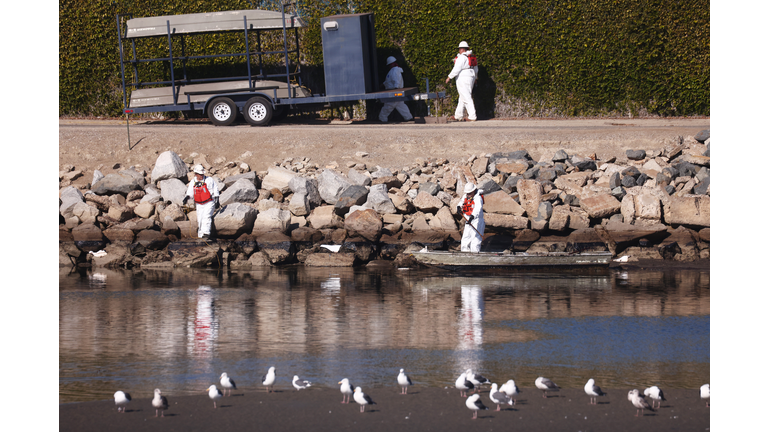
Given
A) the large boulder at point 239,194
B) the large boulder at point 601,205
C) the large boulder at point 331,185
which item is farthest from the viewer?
the large boulder at point 239,194

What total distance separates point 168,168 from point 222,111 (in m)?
4.26

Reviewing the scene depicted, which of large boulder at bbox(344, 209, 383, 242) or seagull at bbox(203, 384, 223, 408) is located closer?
seagull at bbox(203, 384, 223, 408)

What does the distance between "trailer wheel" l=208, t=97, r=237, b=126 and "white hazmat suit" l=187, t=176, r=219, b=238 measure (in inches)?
246

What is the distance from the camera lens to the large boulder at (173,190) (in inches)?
701

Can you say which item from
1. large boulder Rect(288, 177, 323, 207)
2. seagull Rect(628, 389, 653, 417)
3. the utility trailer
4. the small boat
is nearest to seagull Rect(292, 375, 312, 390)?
seagull Rect(628, 389, 653, 417)

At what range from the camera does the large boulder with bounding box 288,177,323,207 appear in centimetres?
1753

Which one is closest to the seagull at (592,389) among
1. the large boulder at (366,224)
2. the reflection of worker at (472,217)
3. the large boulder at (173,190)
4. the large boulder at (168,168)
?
the reflection of worker at (472,217)

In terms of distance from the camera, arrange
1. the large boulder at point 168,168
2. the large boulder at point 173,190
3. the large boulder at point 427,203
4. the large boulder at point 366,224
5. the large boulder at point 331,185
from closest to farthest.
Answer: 1. the large boulder at point 366,224
2. the large boulder at point 427,203
3. the large boulder at point 331,185
4. the large boulder at point 173,190
5. the large boulder at point 168,168

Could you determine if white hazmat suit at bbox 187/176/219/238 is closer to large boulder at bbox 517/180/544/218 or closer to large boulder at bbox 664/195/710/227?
large boulder at bbox 517/180/544/218

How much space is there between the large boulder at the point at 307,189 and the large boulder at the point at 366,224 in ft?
4.95

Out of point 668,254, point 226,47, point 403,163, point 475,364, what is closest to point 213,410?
point 475,364

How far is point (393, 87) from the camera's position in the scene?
77.0 ft

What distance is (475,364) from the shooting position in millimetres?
8172

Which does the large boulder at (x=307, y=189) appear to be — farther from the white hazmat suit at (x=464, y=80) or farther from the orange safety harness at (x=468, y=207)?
the white hazmat suit at (x=464, y=80)
